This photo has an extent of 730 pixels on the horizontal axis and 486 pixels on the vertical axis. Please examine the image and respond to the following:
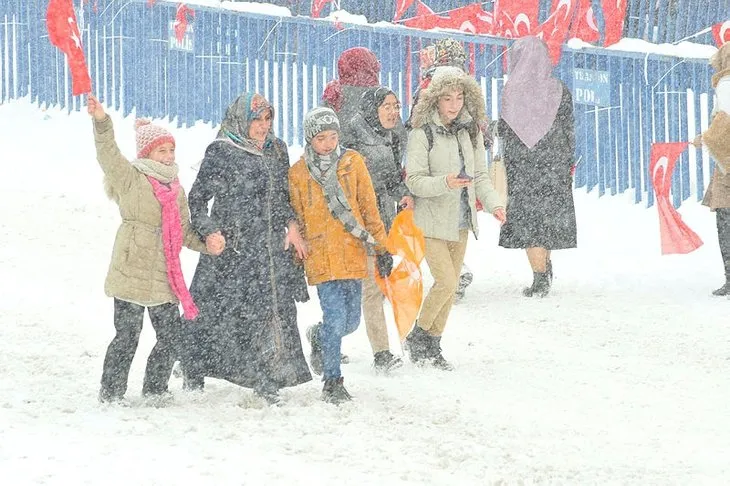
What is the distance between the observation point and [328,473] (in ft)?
17.9

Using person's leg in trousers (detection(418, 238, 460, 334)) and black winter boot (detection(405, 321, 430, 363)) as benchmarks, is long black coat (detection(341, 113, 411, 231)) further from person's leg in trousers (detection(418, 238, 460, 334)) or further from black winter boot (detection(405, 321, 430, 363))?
black winter boot (detection(405, 321, 430, 363))

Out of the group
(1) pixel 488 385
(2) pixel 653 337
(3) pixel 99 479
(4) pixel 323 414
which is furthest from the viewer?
(2) pixel 653 337

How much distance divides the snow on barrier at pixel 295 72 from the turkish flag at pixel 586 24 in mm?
163

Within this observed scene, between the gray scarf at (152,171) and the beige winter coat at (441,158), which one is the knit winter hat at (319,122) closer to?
the gray scarf at (152,171)

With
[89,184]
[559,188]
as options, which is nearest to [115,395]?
[559,188]

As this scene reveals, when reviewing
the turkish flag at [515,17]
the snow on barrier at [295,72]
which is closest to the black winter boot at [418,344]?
the snow on barrier at [295,72]

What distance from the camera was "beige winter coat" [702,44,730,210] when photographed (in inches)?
374

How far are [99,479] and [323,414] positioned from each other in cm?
147

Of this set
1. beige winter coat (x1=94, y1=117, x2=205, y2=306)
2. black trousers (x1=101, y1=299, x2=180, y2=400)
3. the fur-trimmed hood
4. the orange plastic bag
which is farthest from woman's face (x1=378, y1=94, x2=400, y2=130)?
black trousers (x1=101, y1=299, x2=180, y2=400)

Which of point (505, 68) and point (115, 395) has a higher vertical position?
point (505, 68)

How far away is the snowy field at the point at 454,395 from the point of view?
5598 mm

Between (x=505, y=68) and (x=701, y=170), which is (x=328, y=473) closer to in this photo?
(x=701, y=170)

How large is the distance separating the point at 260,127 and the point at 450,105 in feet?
5.08

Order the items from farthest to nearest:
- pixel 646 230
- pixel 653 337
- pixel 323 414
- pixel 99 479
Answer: pixel 646 230, pixel 653 337, pixel 323 414, pixel 99 479
